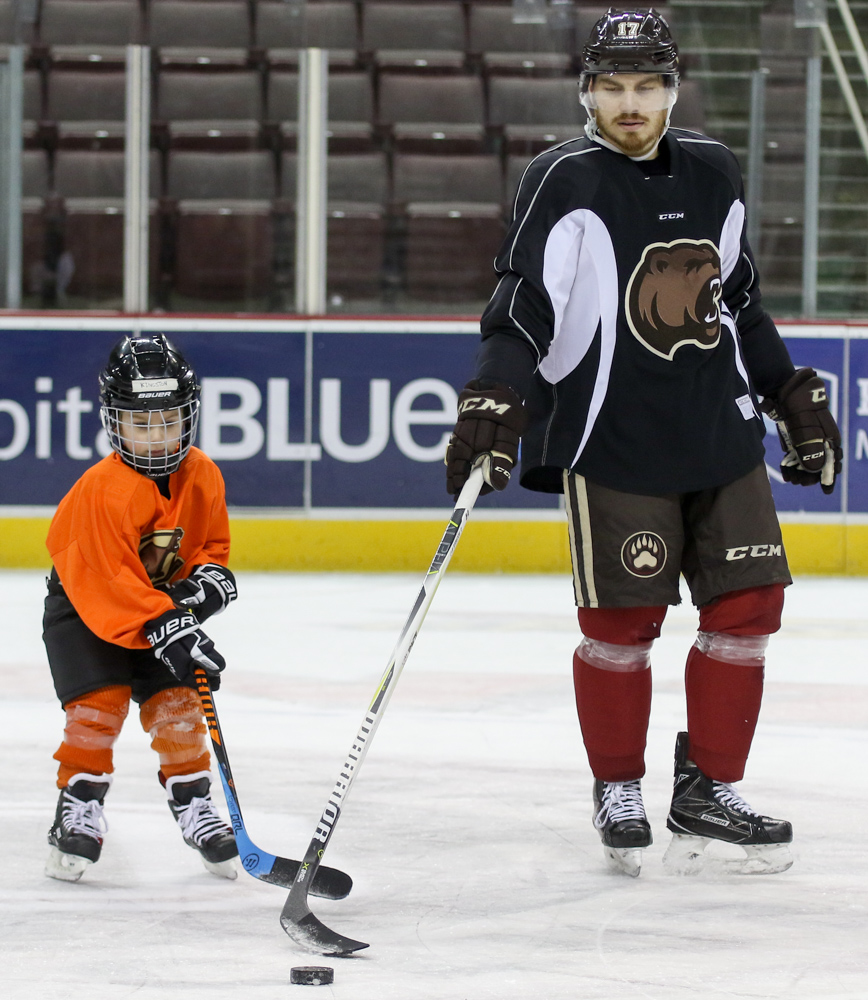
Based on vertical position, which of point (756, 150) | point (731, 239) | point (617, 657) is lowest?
point (617, 657)

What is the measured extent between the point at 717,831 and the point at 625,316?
75 centimetres

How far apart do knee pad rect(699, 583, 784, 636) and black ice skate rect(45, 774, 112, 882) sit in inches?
36.3

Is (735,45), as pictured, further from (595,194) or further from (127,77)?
(595,194)

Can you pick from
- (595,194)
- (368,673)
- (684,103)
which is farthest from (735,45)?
(595,194)

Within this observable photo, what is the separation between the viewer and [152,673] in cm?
222

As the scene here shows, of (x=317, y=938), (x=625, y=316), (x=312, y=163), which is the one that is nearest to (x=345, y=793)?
(x=317, y=938)

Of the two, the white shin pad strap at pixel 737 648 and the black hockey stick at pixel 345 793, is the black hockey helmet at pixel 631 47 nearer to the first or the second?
the black hockey stick at pixel 345 793

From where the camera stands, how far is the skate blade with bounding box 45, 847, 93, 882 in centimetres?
208

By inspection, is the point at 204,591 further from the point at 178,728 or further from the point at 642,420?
the point at 642,420

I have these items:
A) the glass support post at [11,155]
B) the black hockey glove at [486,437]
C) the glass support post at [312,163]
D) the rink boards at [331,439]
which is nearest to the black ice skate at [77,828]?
the black hockey glove at [486,437]

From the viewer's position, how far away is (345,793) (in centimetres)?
189

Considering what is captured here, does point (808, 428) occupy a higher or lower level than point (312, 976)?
higher

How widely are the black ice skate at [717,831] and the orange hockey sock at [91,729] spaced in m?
0.82

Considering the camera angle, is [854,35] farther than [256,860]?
Yes
